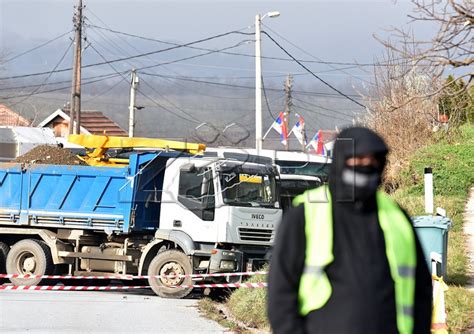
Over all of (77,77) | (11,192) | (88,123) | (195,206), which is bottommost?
(195,206)

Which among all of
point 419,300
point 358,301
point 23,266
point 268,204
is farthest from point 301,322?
point 23,266

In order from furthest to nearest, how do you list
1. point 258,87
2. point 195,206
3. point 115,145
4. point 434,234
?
point 258,87 < point 115,145 < point 195,206 < point 434,234

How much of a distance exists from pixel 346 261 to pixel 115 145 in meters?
15.0

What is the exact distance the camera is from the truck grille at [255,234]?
16.3m

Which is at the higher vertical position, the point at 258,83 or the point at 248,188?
the point at 258,83

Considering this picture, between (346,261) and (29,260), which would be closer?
(346,261)

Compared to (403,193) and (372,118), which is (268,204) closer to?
(403,193)

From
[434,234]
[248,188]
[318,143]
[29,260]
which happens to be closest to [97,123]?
[318,143]

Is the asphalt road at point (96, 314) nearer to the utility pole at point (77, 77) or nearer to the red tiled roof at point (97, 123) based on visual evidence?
the utility pole at point (77, 77)

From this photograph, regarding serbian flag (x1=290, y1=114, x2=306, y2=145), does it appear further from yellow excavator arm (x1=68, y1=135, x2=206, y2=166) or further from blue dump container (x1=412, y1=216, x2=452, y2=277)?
blue dump container (x1=412, y1=216, x2=452, y2=277)

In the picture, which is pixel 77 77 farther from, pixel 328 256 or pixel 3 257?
pixel 328 256

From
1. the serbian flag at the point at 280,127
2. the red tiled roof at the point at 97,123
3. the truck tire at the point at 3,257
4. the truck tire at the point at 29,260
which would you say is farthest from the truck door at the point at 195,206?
the red tiled roof at the point at 97,123

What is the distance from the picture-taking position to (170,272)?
15953mm

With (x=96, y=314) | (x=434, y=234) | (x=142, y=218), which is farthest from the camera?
(x=142, y=218)
